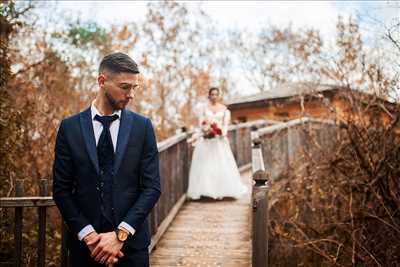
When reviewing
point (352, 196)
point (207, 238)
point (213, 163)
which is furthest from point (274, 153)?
point (207, 238)

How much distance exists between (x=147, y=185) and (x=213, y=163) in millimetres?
6475

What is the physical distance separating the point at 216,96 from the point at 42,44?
8.92m

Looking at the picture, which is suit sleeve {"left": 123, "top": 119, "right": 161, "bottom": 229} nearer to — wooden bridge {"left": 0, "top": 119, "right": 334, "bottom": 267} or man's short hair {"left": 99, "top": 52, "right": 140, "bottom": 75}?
man's short hair {"left": 99, "top": 52, "right": 140, "bottom": 75}

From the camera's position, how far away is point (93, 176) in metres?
2.98

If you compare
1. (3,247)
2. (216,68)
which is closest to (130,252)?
(3,247)

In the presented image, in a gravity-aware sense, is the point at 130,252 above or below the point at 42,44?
below

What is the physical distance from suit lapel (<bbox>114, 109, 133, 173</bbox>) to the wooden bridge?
4.32 ft

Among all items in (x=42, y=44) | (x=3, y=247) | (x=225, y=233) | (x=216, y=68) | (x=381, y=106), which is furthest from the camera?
(x=216, y=68)

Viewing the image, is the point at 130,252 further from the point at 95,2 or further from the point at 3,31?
the point at 95,2

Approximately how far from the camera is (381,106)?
8.92 meters

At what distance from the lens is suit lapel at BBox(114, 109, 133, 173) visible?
9.87 ft

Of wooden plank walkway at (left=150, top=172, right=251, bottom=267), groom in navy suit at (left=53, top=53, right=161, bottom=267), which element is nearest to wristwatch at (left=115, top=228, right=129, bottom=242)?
groom in navy suit at (left=53, top=53, right=161, bottom=267)

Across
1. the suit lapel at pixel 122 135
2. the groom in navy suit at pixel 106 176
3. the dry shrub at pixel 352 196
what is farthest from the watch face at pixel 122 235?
the dry shrub at pixel 352 196

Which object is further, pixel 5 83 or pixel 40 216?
pixel 5 83
